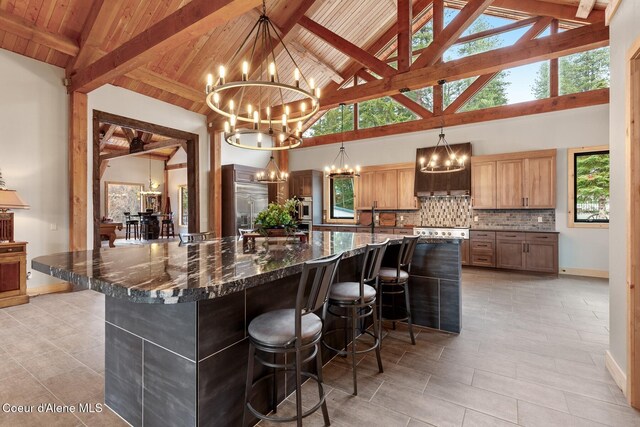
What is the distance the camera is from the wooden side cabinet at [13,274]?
13.0ft

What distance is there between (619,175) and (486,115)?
4749 millimetres

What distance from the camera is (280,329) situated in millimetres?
1621

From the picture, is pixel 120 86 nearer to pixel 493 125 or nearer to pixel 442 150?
pixel 442 150

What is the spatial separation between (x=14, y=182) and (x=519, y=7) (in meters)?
8.70

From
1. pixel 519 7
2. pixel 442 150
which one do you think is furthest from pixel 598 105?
pixel 442 150

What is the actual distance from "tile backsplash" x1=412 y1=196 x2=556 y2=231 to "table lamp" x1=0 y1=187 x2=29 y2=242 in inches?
284

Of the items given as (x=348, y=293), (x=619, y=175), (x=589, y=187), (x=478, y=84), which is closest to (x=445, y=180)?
(x=478, y=84)

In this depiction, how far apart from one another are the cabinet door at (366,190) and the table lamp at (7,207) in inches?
254

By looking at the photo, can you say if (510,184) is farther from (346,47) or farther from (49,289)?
(49,289)

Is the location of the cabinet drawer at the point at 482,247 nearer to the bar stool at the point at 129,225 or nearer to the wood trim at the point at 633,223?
the wood trim at the point at 633,223

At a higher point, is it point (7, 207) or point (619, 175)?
point (619, 175)

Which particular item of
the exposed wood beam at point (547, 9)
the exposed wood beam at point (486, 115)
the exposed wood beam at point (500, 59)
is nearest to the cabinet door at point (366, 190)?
the exposed wood beam at point (486, 115)

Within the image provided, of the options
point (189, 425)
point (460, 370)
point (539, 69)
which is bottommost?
point (460, 370)

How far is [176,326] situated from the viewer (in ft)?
5.13
